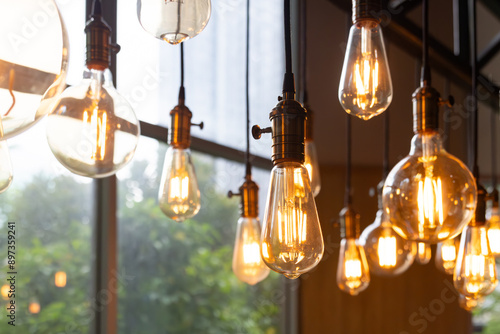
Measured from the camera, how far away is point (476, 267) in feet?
4.81

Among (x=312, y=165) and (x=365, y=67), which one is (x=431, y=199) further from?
(x=312, y=165)

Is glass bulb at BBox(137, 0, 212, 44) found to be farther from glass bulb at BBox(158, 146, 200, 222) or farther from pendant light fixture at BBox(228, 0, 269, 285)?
pendant light fixture at BBox(228, 0, 269, 285)

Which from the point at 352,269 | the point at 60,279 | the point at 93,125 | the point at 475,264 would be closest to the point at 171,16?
the point at 93,125

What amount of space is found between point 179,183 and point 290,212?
1.89 feet

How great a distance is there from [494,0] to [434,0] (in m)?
0.50

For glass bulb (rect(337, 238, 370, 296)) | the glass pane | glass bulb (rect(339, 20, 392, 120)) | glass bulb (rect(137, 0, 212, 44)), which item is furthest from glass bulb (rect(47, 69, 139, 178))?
the glass pane

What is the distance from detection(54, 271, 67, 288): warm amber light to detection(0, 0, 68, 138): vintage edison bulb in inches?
79.3

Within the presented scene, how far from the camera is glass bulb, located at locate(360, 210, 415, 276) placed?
1.78m

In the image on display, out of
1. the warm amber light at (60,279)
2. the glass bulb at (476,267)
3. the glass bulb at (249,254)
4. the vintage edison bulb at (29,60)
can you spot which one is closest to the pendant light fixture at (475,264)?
the glass bulb at (476,267)

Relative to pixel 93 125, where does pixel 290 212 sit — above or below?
below

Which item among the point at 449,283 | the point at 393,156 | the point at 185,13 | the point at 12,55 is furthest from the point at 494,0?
the point at 12,55

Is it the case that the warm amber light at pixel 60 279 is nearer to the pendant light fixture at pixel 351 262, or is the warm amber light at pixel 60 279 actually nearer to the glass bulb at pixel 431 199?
the pendant light fixture at pixel 351 262

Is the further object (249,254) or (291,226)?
(249,254)

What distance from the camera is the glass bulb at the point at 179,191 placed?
4.29 feet
